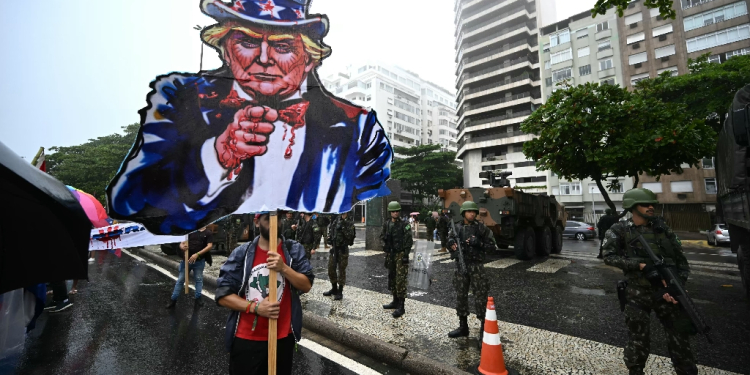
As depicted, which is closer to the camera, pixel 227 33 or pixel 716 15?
pixel 227 33

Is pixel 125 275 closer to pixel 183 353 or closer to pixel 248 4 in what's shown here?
pixel 183 353

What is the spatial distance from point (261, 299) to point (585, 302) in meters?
6.07

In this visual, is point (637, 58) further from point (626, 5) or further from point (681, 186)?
point (626, 5)

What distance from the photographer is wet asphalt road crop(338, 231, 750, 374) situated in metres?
4.14

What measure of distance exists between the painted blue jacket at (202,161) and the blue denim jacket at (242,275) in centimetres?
52

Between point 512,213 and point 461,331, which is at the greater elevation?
point 512,213

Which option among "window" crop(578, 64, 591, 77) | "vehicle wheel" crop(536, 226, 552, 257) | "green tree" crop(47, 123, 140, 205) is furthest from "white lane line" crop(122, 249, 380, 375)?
"window" crop(578, 64, 591, 77)

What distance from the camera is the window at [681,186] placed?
3256 centimetres

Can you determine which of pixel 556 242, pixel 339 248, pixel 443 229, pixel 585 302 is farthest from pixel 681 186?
pixel 339 248

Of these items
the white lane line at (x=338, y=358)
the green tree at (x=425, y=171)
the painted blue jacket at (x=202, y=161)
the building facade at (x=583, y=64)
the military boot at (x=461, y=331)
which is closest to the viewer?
the painted blue jacket at (x=202, y=161)

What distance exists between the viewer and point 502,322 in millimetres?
4918

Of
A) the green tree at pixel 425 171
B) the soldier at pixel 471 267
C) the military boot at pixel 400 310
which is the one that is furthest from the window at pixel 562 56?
the military boot at pixel 400 310

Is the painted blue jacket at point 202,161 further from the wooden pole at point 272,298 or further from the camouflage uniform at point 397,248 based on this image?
Result: the camouflage uniform at point 397,248

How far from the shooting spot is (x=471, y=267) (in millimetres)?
4566
